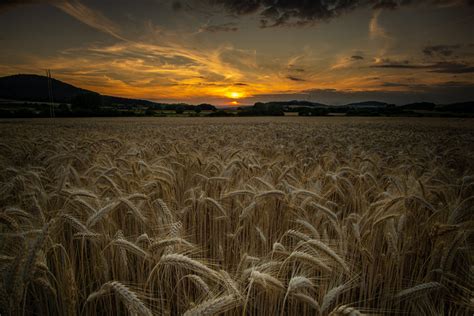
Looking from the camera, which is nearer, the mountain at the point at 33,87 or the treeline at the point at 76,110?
the treeline at the point at 76,110

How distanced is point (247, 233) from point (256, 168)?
202 centimetres

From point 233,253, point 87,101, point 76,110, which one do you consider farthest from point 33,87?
point 233,253

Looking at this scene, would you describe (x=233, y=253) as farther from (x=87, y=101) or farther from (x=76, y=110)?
(x=87, y=101)

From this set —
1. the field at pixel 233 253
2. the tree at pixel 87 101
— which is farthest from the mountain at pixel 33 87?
the field at pixel 233 253

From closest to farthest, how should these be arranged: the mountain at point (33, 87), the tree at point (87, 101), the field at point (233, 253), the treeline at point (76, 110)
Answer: the field at point (233, 253), the treeline at point (76, 110), the tree at point (87, 101), the mountain at point (33, 87)

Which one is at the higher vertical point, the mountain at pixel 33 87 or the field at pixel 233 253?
the mountain at pixel 33 87

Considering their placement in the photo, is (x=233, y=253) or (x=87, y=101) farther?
(x=87, y=101)

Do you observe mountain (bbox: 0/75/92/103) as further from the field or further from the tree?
the field

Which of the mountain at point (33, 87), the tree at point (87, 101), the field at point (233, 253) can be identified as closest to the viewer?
the field at point (233, 253)

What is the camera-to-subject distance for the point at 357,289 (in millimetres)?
2156

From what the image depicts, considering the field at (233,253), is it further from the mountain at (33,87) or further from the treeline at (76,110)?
the mountain at (33,87)

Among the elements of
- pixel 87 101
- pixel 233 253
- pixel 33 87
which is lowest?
pixel 233 253

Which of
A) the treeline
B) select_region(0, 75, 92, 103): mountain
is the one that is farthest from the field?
select_region(0, 75, 92, 103): mountain

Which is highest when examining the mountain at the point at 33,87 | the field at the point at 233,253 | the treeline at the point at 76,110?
the mountain at the point at 33,87
